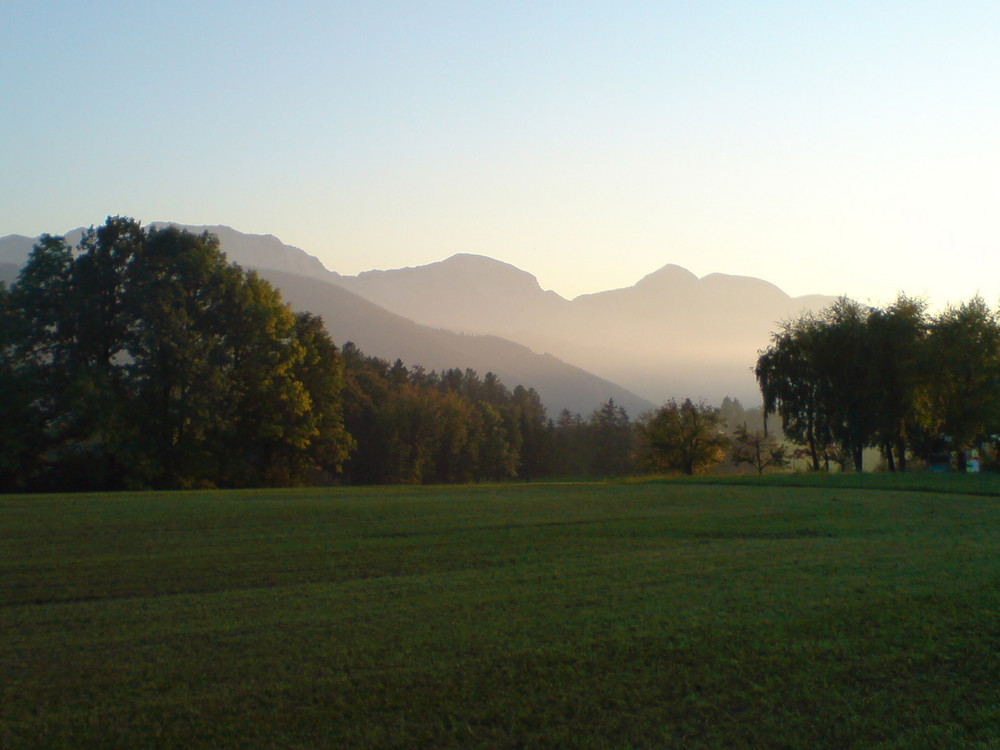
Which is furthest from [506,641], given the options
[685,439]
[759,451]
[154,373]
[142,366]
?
[759,451]

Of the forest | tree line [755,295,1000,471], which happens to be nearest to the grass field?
the forest

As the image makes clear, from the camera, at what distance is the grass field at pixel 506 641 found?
477 cm

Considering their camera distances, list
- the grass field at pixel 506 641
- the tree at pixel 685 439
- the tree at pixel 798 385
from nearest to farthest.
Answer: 1. the grass field at pixel 506 641
2. the tree at pixel 798 385
3. the tree at pixel 685 439

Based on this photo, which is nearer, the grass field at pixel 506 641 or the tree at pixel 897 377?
the grass field at pixel 506 641

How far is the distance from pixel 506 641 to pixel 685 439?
5948 cm

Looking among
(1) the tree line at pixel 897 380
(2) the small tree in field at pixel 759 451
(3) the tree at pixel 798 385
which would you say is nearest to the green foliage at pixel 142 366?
(3) the tree at pixel 798 385

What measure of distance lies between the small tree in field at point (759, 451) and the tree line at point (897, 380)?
52.6ft

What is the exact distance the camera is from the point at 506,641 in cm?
635

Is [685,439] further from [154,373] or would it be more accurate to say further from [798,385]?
[154,373]

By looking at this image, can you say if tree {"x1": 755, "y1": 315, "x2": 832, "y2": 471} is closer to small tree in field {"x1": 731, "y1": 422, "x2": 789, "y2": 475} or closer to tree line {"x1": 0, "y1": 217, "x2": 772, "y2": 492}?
small tree in field {"x1": 731, "y1": 422, "x2": 789, "y2": 475}

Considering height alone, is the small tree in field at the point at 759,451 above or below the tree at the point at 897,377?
below

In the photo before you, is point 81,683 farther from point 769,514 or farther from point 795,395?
point 795,395

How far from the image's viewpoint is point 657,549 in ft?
37.6

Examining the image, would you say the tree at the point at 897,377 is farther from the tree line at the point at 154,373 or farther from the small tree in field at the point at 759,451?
the tree line at the point at 154,373
